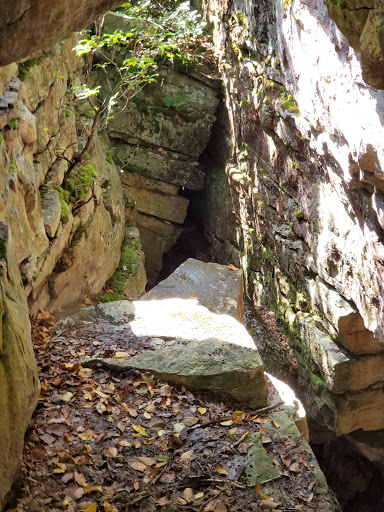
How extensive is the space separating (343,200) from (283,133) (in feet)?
6.40

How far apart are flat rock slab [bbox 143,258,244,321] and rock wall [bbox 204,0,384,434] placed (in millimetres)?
1168

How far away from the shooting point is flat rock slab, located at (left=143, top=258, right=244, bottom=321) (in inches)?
270

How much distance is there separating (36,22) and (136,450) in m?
3.03

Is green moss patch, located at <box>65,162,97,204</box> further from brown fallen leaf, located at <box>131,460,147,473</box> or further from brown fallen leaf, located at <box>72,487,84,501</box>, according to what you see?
brown fallen leaf, located at <box>72,487,84,501</box>

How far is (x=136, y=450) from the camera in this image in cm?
367

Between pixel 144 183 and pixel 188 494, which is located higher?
pixel 144 183

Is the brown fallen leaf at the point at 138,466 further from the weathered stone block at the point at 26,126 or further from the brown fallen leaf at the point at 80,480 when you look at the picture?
the weathered stone block at the point at 26,126

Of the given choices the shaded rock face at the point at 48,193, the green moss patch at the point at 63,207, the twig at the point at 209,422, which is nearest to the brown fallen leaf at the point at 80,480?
the twig at the point at 209,422

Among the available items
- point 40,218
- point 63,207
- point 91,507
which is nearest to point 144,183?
point 63,207

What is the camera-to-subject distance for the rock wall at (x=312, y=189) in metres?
4.79

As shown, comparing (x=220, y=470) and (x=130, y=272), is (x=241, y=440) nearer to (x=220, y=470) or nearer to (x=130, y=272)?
(x=220, y=470)

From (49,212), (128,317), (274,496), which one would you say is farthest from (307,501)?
(49,212)

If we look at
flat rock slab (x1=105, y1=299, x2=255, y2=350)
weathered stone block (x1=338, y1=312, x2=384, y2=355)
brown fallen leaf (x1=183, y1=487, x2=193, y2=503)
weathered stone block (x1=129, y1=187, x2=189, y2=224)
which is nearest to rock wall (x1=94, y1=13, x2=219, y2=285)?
weathered stone block (x1=129, y1=187, x2=189, y2=224)

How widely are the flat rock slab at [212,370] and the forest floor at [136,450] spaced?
3.7 inches
